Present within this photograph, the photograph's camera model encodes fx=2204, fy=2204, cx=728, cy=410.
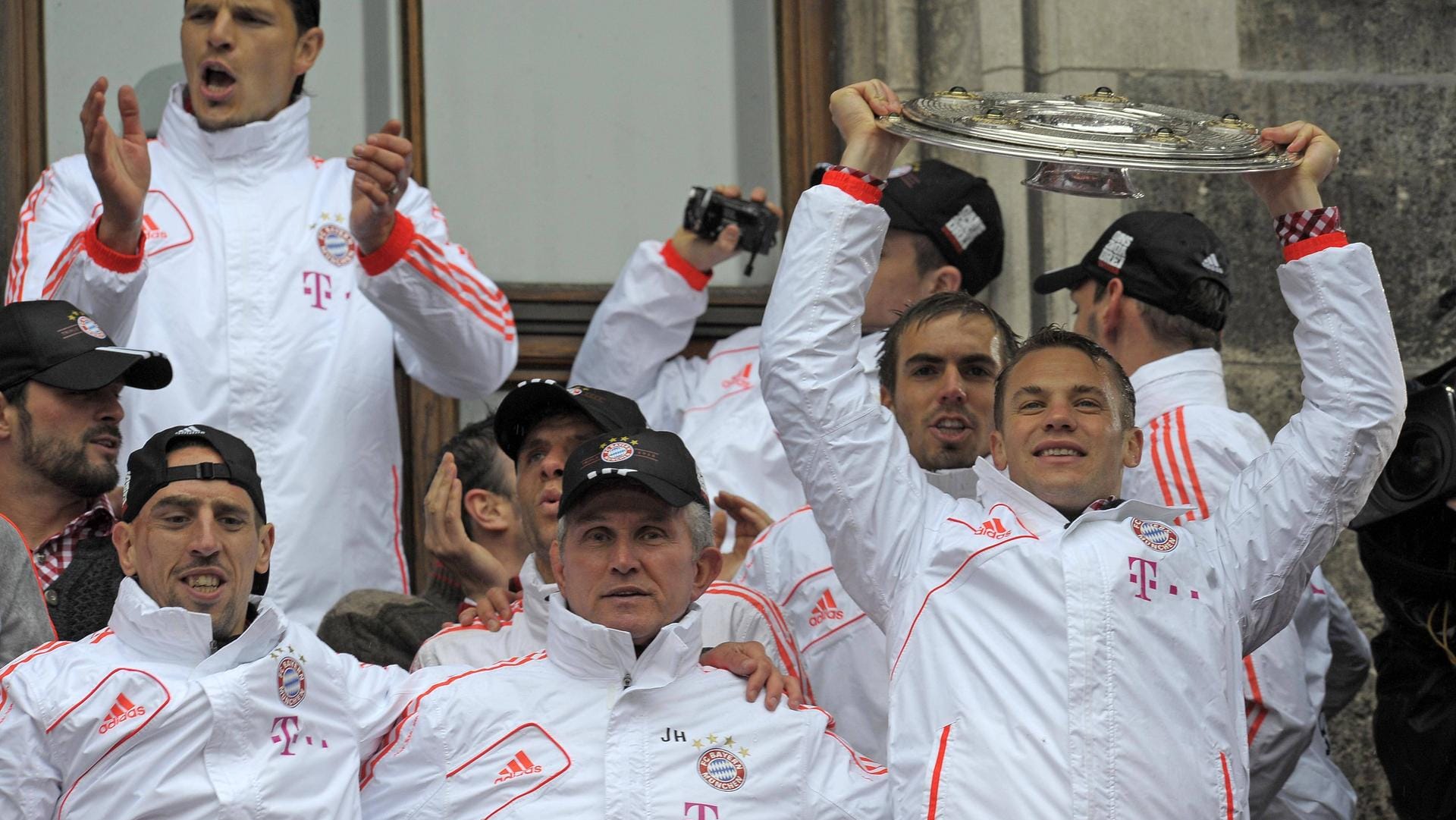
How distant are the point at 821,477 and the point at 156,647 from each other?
4.15ft

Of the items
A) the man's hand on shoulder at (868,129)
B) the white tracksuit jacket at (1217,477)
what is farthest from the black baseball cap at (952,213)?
the man's hand on shoulder at (868,129)

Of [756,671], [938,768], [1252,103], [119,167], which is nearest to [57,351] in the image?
[119,167]

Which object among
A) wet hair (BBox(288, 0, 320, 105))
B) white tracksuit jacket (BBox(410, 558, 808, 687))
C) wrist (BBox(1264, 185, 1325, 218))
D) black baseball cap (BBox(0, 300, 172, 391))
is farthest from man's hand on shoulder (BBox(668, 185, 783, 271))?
wrist (BBox(1264, 185, 1325, 218))

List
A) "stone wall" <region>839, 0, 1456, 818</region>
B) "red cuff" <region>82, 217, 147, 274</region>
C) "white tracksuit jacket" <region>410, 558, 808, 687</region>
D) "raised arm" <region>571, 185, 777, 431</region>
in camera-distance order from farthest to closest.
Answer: "stone wall" <region>839, 0, 1456, 818</region> < "raised arm" <region>571, 185, 777, 431</region> < "red cuff" <region>82, 217, 147, 274</region> < "white tracksuit jacket" <region>410, 558, 808, 687</region>

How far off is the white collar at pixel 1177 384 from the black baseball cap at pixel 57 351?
89.5 inches

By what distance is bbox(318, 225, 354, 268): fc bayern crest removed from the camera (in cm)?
564

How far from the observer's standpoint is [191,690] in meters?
3.97

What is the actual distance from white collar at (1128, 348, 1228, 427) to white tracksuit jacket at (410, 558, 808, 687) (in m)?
1.08

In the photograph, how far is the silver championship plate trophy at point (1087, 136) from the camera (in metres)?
4.07

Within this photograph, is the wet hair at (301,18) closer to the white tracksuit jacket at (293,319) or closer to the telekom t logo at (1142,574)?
the white tracksuit jacket at (293,319)

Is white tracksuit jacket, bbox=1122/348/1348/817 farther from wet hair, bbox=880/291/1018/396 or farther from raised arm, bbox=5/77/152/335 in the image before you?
raised arm, bbox=5/77/152/335

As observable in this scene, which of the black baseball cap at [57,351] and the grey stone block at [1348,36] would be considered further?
the grey stone block at [1348,36]

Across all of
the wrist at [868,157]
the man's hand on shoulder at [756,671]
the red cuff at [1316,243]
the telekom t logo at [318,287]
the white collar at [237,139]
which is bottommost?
the man's hand on shoulder at [756,671]

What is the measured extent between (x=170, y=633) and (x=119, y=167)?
52.9 inches
